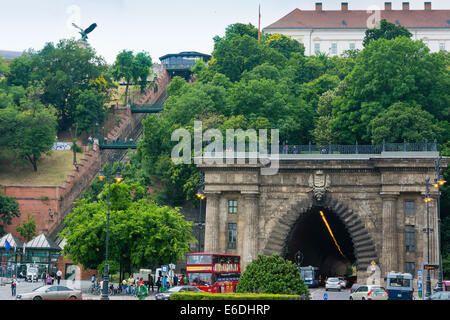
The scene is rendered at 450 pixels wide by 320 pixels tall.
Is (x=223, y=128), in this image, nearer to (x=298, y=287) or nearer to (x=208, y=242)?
(x=208, y=242)

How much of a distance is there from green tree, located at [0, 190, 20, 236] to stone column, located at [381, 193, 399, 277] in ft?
170

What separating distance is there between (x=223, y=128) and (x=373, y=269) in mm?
25427

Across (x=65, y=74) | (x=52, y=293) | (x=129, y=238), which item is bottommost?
(x=52, y=293)

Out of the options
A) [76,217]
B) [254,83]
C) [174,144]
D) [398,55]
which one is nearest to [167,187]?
[174,144]

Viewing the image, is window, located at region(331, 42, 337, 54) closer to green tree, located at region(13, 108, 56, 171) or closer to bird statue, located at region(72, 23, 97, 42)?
bird statue, located at region(72, 23, 97, 42)

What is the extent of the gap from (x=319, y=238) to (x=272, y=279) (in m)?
43.1

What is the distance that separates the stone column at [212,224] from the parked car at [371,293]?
17.1 meters

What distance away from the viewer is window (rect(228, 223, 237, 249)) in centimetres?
6128

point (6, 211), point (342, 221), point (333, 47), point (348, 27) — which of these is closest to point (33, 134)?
point (6, 211)

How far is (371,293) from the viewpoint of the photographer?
147 feet

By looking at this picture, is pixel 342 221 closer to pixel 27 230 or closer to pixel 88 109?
pixel 27 230

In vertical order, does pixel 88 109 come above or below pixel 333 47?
below

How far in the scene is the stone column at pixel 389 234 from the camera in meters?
57.7

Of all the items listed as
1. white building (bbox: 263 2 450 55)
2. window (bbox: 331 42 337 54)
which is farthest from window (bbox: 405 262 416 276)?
window (bbox: 331 42 337 54)
